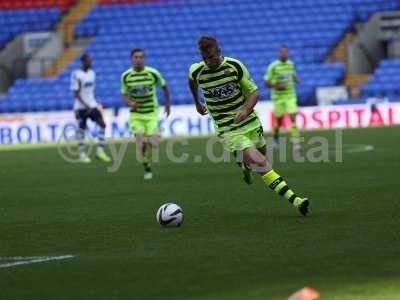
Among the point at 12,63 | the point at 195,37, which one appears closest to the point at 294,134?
the point at 195,37

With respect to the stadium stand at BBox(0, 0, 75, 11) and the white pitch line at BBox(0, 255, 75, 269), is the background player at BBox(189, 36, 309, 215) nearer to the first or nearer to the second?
the white pitch line at BBox(0, 255, 75, 269)

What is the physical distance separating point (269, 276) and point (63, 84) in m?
35.1

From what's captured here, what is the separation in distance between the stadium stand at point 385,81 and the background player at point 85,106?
514 inches

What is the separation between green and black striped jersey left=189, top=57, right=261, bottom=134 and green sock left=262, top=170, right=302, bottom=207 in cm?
97

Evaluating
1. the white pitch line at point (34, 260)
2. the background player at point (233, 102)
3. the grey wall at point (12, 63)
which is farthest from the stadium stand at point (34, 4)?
the white pitch line at point (34, 260)

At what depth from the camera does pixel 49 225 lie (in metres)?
13.1

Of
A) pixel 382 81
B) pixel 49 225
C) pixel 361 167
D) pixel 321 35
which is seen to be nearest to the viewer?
pixel 49 225

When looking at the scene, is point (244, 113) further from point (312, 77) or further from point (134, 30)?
point (134, 30)

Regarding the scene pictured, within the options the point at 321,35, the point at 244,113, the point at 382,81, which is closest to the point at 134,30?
the point at 321,35

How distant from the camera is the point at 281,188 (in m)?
12.9

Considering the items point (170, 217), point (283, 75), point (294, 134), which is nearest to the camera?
point (170, 217)

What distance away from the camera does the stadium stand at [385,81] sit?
38125 mm

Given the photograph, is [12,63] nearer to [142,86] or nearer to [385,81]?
[385,81]

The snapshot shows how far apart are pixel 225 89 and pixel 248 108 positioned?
55 centimetres
